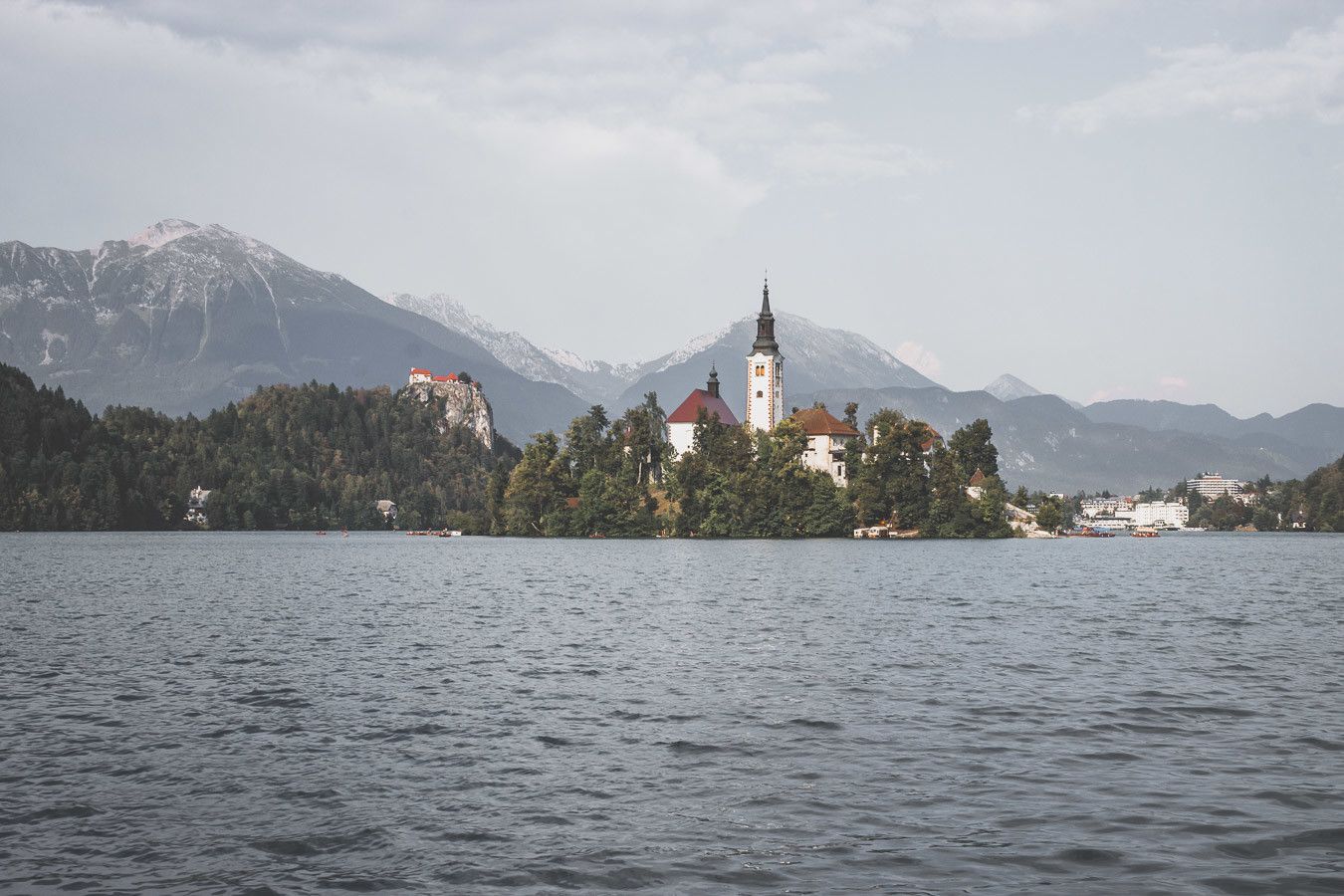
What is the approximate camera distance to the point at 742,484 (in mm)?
163875

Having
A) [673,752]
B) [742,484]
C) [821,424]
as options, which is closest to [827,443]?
[821,424]

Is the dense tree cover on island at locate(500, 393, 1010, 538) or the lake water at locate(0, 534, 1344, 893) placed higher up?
the dense tree cover on island at locate(500, 393, 1010, 538)

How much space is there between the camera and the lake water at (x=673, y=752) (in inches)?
643

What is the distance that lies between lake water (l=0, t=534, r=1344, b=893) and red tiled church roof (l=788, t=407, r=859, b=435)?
128 metres

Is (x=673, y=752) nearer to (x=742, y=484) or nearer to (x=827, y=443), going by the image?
(x=742, y=484)

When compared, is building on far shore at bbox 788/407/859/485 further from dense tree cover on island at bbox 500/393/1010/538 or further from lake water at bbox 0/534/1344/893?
lake water at bbox 0/534/1344/893

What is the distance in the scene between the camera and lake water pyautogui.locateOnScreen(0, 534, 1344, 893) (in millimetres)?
16328

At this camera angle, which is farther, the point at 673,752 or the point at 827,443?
the point at 827,443

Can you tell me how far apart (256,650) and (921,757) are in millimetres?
26909

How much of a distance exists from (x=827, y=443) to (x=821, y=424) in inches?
170

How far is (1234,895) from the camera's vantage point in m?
14.7

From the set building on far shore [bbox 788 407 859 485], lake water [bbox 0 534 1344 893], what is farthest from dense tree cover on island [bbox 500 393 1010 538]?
lake water [bbox 0 534 1344 893]

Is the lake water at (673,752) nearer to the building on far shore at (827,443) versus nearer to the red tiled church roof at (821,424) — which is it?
the building on far shore at (827,443)

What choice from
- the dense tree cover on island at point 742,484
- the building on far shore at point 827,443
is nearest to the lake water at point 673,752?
the dense tree cover on island at point 742,484
